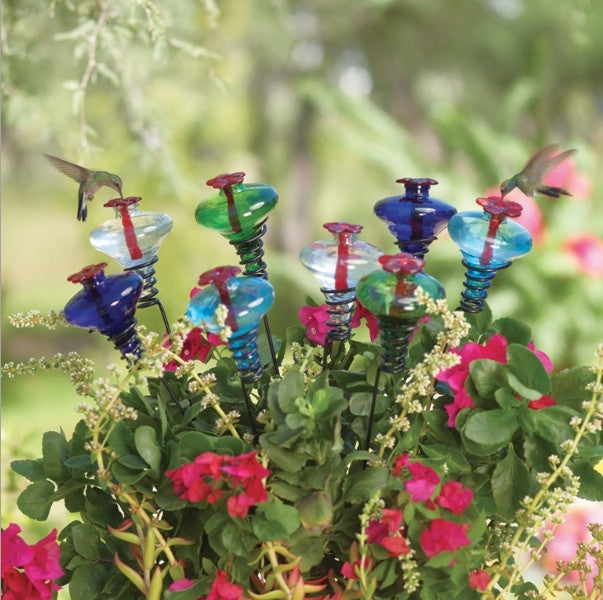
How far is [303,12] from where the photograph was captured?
4.79m

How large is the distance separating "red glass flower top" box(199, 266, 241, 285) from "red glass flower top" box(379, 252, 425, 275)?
0.09m

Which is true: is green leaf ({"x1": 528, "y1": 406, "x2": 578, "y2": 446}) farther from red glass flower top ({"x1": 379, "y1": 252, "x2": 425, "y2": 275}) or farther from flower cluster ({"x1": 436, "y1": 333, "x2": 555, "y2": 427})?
red glass flower top ({"x1": 379, "y1": 252, "x2": 425, "y2": 275})

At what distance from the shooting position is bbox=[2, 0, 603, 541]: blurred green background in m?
1.55

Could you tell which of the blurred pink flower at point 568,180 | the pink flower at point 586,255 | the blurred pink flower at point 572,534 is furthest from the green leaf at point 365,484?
the pink flower at point 586,255

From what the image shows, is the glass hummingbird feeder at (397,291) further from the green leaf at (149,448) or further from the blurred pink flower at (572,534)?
the blurred pink flower at (572,534)

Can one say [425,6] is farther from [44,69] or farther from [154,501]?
[154,501]

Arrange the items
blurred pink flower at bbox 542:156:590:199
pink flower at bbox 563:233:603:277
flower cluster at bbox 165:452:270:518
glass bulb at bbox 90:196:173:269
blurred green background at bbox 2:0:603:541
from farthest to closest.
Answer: pink flower at bbox 563:233:603:277 < blurred pink flower at bbox 542:156:590:199 < blurred green background at bbox 2:0:603:541 < glass bulb at bbox 90:196:173:269 < flower cluster at bbox 165:452:270:518

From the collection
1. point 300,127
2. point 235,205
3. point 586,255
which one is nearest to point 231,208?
point 235,205

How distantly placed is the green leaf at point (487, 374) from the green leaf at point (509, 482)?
0.05m

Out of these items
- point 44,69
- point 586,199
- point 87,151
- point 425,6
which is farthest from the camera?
point 425,6

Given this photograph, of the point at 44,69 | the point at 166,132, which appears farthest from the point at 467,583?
the point at 44,69

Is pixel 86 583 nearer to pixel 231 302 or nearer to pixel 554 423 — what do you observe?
pixel 231 302

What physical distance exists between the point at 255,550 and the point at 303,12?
4725 millimetres

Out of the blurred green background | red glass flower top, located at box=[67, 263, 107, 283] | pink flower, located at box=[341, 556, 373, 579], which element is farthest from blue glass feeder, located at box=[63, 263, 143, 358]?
the blurred green background
